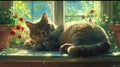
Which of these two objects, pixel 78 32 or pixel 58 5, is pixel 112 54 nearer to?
pixel 78 32

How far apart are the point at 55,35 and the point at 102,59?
0.49m

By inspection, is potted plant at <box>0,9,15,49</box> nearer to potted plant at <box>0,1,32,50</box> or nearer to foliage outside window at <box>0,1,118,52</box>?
potted plant at <box>0,1,32,50</box>

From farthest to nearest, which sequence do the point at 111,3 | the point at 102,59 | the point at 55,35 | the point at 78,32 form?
the point at 111,3
the point at 55,35
the point at 78,32
the point at 102,59

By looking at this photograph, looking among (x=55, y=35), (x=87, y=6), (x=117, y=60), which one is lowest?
(x=117, y=60)

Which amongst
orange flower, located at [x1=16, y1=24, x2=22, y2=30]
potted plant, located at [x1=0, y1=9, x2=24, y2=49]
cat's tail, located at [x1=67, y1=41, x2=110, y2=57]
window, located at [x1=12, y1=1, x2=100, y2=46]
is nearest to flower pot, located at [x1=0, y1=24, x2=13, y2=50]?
potted plant, located at [x1=0, y1=9, x2=24, y2=49]

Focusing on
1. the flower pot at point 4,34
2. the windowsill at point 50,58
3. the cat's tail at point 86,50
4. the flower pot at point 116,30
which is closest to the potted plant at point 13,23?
the flower pot at point 4,34

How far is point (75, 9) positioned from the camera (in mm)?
2494

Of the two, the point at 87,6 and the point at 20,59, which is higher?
the point at 87,6

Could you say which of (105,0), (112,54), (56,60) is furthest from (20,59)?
(105,0)

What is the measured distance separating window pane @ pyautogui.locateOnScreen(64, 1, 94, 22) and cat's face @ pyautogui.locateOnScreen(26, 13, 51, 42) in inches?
12.0

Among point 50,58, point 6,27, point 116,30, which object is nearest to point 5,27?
point 6,27

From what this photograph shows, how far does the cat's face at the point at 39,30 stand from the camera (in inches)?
87.0

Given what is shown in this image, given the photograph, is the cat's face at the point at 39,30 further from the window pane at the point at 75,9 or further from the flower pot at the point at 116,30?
the flower pot at the point at 116,30

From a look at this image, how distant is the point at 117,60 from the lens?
1.93m
